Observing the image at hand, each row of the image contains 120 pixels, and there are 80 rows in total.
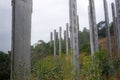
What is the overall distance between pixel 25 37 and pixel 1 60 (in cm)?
1944

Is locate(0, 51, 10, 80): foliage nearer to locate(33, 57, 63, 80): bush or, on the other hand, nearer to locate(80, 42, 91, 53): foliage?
locate(80, 42, 91, 53): foliage

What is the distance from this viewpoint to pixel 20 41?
1861 millimetres

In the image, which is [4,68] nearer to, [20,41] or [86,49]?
[86,49]

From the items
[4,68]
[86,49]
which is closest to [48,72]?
[4,68]

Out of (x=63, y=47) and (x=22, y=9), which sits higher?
(x=63, y=47)

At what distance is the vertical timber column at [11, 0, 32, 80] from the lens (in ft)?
6.03

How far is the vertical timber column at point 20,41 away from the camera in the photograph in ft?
6.03

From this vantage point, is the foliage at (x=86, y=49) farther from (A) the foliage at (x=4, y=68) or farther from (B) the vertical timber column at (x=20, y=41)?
(B) the vertical timber column at (x=20, y=41)

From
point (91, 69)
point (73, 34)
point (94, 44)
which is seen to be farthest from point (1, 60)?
point (91, 69)

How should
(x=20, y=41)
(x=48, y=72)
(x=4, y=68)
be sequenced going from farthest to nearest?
1. (x=4, y=68)
2. (x=48, y=72)
3. (x=20, y=41)

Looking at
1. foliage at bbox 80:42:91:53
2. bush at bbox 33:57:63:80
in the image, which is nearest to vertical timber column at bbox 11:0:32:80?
bush at bbox 33:57:63:80

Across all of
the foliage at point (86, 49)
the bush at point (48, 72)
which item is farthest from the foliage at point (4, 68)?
the bush at point (48, 72)

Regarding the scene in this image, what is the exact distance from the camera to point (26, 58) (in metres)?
1.87

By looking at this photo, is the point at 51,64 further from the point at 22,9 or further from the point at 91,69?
the point at 22,9
